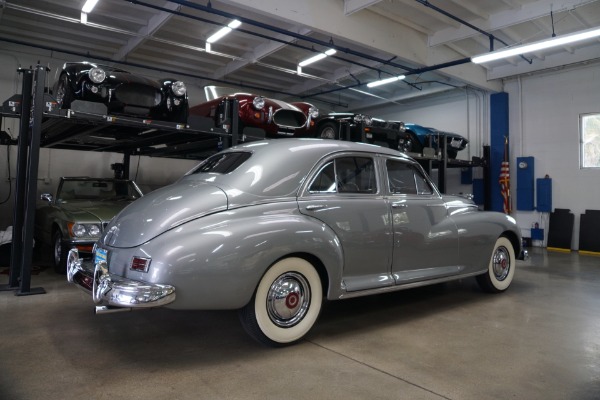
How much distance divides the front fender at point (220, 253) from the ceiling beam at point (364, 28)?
498cm

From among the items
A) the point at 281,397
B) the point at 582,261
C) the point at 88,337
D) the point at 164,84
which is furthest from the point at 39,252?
the point at 582,261

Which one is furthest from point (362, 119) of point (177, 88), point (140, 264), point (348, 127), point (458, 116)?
point (458, 116)

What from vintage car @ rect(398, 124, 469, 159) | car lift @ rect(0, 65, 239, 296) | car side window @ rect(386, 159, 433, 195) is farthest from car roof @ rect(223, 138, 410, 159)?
vintage car @ rect(398, 124, 469, 159)

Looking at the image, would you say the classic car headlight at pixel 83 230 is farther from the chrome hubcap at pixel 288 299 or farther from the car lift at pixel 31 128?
the chrome hubcap at pixel 288 299

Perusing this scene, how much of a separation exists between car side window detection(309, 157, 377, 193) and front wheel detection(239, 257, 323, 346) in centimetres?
67

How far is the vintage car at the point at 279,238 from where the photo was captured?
260cm

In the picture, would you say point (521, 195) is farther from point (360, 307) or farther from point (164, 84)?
point (164, 84)

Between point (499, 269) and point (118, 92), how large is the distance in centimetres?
499

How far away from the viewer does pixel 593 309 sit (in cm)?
429

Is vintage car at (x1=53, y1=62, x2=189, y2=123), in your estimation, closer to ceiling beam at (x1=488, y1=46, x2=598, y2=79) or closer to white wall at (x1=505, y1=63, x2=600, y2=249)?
ceiling beam at (x1=488, y1=46, x2=598, y2=79)

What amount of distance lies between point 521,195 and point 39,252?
1109cm

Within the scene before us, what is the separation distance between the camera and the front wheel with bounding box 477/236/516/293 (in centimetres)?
479

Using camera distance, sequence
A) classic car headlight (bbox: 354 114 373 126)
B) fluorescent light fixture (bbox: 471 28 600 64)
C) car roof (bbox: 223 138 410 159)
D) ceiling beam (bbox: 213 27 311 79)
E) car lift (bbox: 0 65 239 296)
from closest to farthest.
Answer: car roof (bbox: 223 138 410 159), car lift (bbox: 0 65 239 296), fluorescent light fixture (bbox: 471 28 600 64), classic car headlight (bbox: 354 114 373 126), ceiling beam (bbox: 213 27 311 79)

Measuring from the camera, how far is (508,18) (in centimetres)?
814
